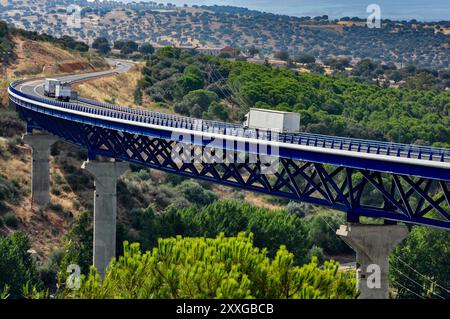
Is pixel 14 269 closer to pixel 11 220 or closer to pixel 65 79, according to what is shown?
pixel 11 220

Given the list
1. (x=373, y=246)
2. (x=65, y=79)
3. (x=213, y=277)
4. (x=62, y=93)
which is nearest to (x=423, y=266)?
(x=373, y=246)

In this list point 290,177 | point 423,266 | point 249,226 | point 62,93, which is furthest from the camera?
point 62,93

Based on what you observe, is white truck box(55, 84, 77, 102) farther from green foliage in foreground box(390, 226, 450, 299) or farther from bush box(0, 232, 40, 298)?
green foliage in foreground box(390, 226, 450, 299)

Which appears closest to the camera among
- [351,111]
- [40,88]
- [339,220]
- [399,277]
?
[399,277]

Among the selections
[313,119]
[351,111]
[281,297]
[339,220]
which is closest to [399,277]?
[339,220]

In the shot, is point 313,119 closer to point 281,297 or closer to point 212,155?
point 212,155

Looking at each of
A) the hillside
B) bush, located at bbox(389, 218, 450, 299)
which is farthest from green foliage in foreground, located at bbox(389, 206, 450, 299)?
the hillside

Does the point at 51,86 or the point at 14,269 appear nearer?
the point at 14,269
